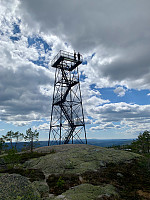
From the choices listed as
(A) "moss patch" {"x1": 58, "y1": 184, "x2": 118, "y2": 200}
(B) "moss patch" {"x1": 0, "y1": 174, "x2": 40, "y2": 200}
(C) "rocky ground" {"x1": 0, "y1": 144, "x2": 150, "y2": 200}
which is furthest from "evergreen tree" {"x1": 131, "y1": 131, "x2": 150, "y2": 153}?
(B) "moss patch" {"x1": 0, "y1": 174, "x2": 40, "y2": 200}

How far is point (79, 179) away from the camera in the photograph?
11250 mm

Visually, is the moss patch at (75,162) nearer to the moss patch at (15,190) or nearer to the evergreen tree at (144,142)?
the moss patch at (15,190)

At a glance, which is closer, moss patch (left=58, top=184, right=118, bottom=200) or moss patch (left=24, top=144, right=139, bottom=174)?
moss patch (left=58, top=184, right=118, bottom=200)

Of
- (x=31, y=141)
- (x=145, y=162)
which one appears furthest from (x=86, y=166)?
(x=31, y=141)

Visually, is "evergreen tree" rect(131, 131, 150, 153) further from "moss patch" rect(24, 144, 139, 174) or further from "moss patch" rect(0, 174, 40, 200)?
"moss patch" rect(0, 174, 40, 200)

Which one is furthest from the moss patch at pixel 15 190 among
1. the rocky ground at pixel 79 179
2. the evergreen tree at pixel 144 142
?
the evergreen tree at pixel 144 142

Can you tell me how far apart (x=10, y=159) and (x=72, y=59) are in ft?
80.1

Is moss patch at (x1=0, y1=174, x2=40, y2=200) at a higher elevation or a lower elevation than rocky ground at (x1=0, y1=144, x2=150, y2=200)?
higher

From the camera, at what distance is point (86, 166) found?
13.9m

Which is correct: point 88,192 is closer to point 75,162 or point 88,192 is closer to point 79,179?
point 79,179

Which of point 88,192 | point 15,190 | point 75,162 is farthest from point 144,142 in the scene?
point 15,190

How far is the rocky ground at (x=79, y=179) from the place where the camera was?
8039mm

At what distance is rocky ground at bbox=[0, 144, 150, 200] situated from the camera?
8.04m

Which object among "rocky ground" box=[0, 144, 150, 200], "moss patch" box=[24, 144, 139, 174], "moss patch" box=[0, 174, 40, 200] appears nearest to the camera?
"moss patch" box=[0, 174, 40, 200]
